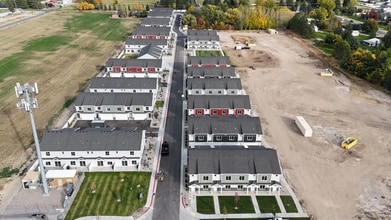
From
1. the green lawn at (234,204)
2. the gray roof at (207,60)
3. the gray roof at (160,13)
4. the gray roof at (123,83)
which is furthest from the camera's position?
the gray roof at (160,13)

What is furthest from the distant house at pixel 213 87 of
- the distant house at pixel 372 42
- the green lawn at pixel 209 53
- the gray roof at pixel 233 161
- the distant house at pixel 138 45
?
the distant house at pixel 372 42

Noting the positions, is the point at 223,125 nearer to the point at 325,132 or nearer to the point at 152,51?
the point at 325,132

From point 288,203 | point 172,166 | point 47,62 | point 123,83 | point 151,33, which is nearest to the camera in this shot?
point 288,203

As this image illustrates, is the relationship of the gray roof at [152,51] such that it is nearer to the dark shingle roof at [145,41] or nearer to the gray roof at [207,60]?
the dark shingle roof at [145,41]

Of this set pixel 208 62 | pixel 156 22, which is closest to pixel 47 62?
pixel 208 62

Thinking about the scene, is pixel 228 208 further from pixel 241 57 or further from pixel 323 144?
pixel 241 57

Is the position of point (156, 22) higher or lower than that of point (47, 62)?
higher

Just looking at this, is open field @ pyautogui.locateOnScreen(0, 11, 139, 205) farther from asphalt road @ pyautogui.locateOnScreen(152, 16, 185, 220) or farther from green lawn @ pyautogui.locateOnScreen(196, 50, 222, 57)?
green lawn @ pyautogui.locateOnScreen(196, 50, 222, 57)

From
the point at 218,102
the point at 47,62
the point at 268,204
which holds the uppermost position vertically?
the point at 218,102
